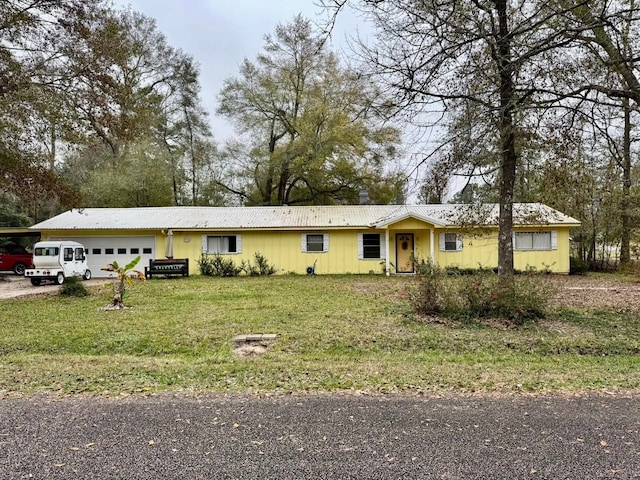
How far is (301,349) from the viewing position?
20.9 feet

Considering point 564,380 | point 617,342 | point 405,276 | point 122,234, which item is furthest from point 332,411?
point 122,234

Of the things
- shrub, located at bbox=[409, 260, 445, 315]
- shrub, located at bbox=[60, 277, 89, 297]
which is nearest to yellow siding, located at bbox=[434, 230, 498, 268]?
shrub, located at bbox=[409, 260, 445, 315]

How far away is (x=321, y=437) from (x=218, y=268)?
15367 mm

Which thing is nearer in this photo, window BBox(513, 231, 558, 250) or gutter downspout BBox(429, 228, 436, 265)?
gutter downspout BBox(429, 228, 436, 265)

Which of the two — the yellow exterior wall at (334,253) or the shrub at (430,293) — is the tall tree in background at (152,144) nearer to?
the yellow exterior wall at (334,253)

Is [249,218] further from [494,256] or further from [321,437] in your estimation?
[321,437]

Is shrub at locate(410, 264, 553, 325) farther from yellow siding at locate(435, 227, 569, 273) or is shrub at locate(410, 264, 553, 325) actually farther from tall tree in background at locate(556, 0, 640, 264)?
yellow siding at locate(435, 227, 569, 273)

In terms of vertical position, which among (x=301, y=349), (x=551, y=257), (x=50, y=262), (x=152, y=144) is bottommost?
(x=301, y=349)

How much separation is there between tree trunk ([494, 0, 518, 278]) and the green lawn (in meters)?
1.75

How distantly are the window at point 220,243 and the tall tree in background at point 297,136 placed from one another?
7.83m

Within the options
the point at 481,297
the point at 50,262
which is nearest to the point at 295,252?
the point at 50,262

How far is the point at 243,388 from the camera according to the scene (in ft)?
14.3

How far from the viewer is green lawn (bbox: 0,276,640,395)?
4566 millimetres

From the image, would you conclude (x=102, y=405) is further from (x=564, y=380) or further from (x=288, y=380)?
(x=564, y=380)
